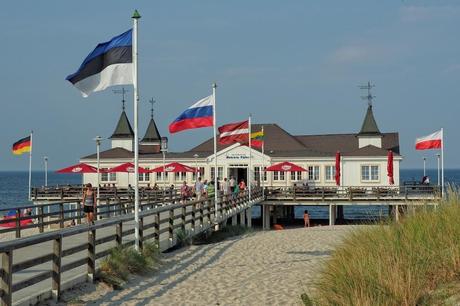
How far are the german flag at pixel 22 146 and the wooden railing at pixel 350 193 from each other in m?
13.9

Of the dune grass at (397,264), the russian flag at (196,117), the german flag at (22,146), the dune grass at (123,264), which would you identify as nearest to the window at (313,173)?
the german flag at (22,146)

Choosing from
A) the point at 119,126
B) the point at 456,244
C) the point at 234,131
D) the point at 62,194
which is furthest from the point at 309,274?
the point at 119,126

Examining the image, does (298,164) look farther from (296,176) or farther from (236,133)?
(236,133)

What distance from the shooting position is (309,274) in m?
13.4

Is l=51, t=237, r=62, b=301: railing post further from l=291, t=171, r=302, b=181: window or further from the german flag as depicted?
l=291, t=171, r=302, b=181: window

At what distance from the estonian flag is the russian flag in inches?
280

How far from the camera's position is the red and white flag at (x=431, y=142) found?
3506 cm

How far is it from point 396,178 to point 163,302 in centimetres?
3600

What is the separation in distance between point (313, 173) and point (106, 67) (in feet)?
107

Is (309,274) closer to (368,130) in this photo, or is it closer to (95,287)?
(95,287)

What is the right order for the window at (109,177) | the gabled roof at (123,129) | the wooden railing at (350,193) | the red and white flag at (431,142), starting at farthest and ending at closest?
the gabled roof at (123,129) < the window at (109,177) < the wooden railing at (350,193) < the red and white flag at (431,142)

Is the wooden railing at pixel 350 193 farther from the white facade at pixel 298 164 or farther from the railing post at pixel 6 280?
the railing post at pixel 6 280

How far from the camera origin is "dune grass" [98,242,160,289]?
39.8 ft

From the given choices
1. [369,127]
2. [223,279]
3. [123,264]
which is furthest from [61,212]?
[369,127]
